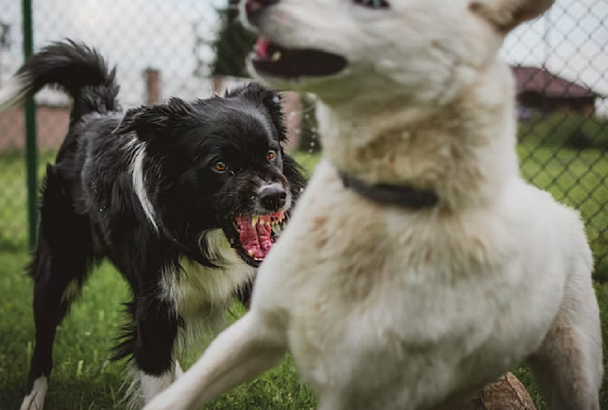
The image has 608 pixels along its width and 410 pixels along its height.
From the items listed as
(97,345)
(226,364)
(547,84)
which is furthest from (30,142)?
(226,364)

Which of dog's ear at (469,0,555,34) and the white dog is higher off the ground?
dog's ear at (469,0,555,34)

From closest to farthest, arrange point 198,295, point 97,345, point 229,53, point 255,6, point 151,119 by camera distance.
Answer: point 255,6 → point 151,119 → point 198,295 → point 97,345 → point 229,53

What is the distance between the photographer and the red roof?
431cm

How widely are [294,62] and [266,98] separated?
5.30ft

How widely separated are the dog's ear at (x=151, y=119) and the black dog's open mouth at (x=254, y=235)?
1.64 ft

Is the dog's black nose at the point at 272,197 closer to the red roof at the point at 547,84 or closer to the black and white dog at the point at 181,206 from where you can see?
the black and white dog at the point at 181,206

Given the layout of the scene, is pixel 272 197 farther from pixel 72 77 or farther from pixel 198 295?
pixel 72 77

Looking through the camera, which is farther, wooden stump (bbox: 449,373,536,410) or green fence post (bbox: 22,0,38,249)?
green fence post (bbox: 22,0,38,249)

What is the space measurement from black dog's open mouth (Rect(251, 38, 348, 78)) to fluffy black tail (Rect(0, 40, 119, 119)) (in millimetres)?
2266

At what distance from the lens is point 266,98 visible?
10.5 feet

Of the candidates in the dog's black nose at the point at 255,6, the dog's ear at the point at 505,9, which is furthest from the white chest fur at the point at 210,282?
the dog's ear at the point at 505,9

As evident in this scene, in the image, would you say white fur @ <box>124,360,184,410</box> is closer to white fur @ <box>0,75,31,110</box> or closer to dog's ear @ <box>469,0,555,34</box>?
white fur @ <box>0,75,31,110</box>

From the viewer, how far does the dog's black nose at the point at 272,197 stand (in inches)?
109

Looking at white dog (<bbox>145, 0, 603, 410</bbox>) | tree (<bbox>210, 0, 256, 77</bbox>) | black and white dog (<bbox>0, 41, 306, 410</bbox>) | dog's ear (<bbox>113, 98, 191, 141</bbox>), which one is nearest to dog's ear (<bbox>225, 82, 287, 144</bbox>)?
black and white dog (<bbox>0, 41, 306, 410</bbox>)
